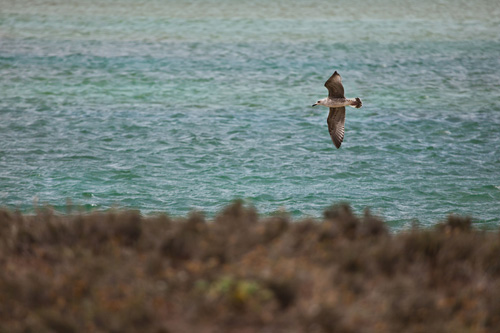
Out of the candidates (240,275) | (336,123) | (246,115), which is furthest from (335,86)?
(240,275)

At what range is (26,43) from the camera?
81.1 feet

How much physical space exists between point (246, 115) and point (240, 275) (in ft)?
40.7

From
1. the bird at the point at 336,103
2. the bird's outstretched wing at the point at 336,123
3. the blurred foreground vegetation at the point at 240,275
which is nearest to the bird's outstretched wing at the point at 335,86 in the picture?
the bird at the point at 336,103

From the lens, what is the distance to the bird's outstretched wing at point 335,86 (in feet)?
36.5

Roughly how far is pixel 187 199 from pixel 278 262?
672 cm

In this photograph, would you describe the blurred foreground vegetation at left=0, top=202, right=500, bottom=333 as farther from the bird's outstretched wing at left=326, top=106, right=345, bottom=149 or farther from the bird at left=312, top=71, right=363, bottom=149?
the bird's outstretched wing at left=326, top=106, right=345, bottom=149

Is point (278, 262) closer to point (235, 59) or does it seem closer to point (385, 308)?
point (385, 308)

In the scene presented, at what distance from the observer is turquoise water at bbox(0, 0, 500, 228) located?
40.2 ft

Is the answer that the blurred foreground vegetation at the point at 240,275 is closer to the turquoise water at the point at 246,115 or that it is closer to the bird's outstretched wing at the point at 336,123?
the turquoise water at the point at 246,115

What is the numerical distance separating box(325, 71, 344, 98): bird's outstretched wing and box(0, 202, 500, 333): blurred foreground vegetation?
5205 millimetres

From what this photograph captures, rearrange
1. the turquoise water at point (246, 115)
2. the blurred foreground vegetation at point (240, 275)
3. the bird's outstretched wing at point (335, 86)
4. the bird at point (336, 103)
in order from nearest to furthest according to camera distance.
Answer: the blurred foreground vegetation at point (240, 275) → the bird's outstretched wing at point (335, 86) → the bird at point (336, 103) → the turquoise water at point (246, 115)

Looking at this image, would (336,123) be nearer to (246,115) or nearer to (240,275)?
(246,115)

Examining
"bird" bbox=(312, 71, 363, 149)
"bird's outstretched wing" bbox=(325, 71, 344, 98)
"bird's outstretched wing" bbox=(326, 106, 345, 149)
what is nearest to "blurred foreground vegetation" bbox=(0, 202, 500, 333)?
"bird's outstretched wing" bbox=(325, 71, 344, 98)

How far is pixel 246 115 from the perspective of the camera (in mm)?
17172
